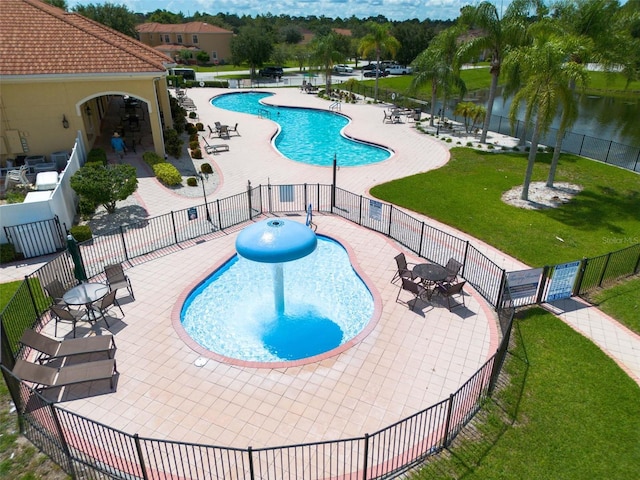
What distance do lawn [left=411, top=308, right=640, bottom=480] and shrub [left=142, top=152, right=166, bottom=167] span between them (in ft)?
67.8

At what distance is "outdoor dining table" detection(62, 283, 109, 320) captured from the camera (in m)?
11.7

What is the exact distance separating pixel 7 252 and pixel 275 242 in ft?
33.4

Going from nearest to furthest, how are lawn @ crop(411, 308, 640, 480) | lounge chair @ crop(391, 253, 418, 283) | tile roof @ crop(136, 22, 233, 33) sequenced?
lawn @ crop(411, 308, 640, 480) → lounge chair @ crop(391, 253, 418, 283) → tile roof @ crop(136, 22, 233, 33)

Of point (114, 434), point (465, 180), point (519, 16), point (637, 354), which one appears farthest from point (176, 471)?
point (519, 16)

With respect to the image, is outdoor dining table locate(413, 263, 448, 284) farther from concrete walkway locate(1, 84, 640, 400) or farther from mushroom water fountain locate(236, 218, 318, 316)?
mushroom water fountain locate(236, 218, 318, 316)

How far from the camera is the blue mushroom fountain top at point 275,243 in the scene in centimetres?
1117

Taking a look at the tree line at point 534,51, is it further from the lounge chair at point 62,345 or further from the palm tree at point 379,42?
the lounge chair at point 62,345

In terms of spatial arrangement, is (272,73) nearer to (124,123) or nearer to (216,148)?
(124,123)

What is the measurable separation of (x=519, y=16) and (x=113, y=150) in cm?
2582

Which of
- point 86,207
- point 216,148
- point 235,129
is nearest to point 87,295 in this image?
point 86,207

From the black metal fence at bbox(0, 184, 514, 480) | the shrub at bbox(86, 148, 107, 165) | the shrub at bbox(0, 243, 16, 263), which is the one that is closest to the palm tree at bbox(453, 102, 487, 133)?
the black metal fence at bbox(0, 184, 514, 480)

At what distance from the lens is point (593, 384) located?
400 inches

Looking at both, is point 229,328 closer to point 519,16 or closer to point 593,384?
point 593,384

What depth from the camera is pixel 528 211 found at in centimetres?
2008
